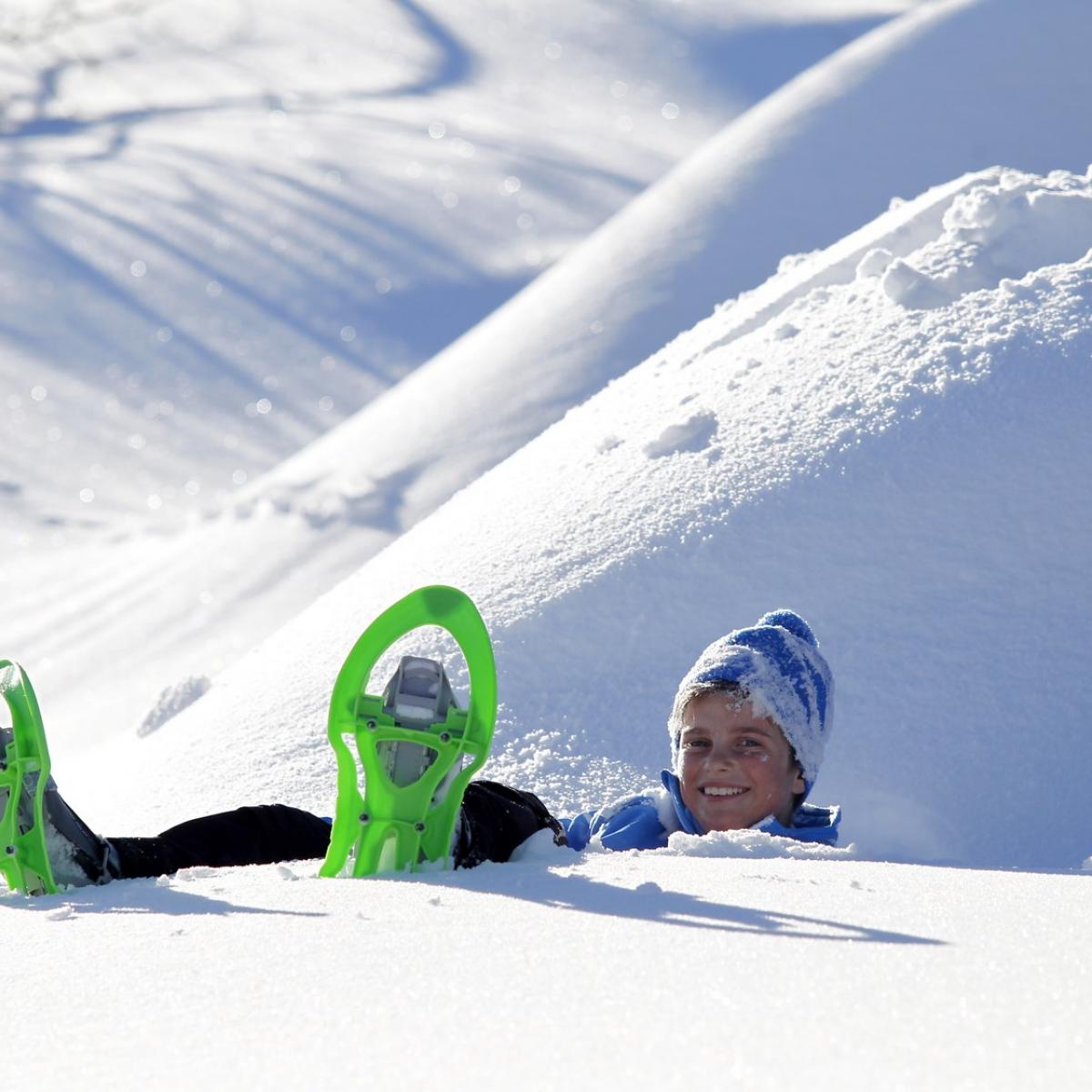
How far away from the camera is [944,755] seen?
8.63 ft

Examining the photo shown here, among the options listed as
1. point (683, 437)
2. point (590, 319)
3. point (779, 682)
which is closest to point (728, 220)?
point (590, 319)

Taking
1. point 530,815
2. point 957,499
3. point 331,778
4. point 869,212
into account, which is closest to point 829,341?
point 957,499

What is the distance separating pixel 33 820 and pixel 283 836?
1.35 feet

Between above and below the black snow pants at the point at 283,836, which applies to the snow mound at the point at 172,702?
above

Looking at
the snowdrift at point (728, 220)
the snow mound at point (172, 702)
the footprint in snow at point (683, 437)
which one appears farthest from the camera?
the snowdrift at point (728, 220)

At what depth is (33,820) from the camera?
1.86m

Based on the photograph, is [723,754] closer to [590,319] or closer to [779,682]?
[779,682]

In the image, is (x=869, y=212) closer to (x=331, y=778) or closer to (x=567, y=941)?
(x=331, y=778)

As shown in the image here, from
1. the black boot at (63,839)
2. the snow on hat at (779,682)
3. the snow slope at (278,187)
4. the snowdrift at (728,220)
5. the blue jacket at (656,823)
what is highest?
the snow slope at (278,187)

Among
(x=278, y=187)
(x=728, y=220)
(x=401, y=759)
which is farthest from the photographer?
(x=278, y=187)

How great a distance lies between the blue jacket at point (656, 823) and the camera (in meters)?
2.32

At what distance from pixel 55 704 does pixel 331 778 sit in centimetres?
311

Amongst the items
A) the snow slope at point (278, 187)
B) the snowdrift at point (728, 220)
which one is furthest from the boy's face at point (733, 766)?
the snow slope at point (278, 187)

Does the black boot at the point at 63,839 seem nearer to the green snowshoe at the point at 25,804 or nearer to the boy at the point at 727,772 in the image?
the green snowshoe at the point at 25,804
